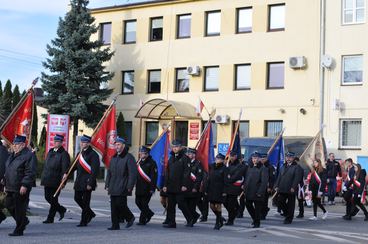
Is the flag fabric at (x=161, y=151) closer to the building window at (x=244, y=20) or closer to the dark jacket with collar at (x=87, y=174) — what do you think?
the dark jacket with collar at (x=87, y=174)

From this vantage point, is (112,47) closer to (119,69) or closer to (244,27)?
(119,69)

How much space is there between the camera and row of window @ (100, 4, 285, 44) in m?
35.2

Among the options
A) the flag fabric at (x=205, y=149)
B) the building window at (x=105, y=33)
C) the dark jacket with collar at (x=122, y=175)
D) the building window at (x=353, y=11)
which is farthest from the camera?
the building window at (x=105, y=33)

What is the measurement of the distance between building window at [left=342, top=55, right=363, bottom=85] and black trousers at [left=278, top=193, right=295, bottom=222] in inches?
614

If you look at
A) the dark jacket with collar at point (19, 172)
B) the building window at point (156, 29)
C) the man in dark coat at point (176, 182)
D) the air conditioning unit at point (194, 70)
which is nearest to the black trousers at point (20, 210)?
the dark jacket with collar at point (19, 172)

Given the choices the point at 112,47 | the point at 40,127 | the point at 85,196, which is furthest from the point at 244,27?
the point at 85,196

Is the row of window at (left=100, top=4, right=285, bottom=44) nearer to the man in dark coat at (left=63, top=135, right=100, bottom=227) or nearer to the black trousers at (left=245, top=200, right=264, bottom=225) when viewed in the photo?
the black trousers at (left=245, top=200, right=264, bottom=225)

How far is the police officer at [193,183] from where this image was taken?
15807mm

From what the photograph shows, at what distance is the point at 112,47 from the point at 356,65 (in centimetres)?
→ 1515

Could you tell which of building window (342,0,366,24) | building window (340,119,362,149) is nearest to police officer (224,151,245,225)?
building window (340,119,362,149)

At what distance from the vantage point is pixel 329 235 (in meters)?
15.3

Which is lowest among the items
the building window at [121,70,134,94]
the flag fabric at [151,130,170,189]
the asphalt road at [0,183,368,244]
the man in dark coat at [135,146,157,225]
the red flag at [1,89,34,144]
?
the asphalt road at [0,183,368,244]

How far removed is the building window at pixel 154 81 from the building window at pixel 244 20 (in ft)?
18.9

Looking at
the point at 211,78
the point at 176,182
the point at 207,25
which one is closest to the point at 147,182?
the point at 176,182
